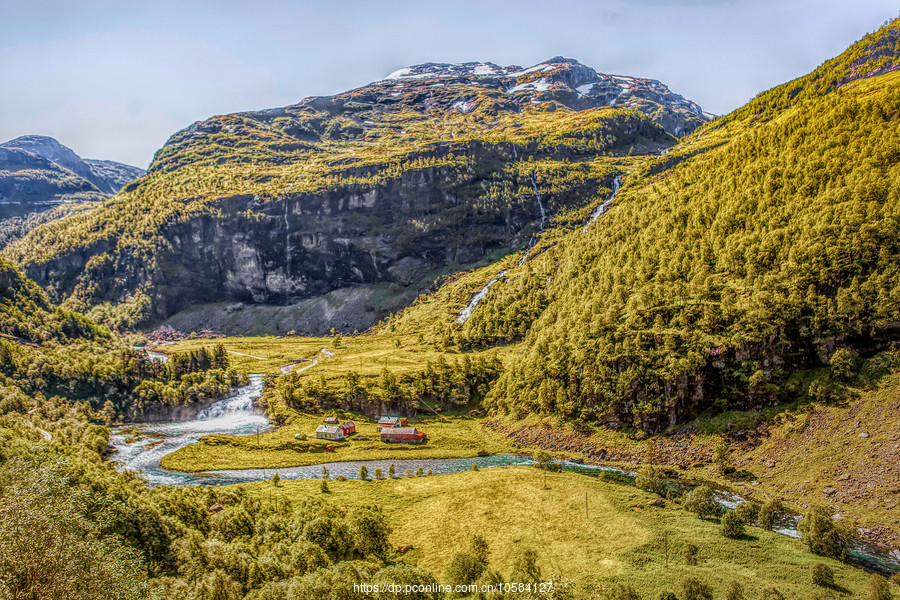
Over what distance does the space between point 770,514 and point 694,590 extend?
2246 cm

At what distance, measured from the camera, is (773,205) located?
117m

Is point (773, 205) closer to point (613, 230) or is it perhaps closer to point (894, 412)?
point (613, 230)

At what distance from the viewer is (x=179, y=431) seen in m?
135

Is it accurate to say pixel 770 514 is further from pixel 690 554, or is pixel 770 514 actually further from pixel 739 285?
pixel 739 285

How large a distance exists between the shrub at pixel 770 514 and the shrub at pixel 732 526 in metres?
4.02

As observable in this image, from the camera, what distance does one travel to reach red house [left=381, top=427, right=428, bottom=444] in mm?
116606

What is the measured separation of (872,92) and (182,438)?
21669cm

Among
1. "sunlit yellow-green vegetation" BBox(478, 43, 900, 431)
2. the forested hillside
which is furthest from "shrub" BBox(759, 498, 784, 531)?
"sunlit yellow-green vegetation" BBox(478, 43, 900, 431)

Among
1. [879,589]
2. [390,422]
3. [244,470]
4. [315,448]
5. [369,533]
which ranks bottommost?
[244,470]

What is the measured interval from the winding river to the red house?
9.24m

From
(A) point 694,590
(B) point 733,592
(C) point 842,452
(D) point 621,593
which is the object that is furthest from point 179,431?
(C) point 842,452

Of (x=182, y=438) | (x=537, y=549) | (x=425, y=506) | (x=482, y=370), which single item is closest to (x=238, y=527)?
(x=425, y=506)

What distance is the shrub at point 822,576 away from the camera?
167 feet

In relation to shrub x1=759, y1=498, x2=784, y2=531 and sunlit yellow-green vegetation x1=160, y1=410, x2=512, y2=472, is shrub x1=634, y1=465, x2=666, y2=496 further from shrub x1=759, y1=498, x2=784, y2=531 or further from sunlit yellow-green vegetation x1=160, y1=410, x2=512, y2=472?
sunlit yellow-green vegetation x1=160, y1=410, x2=512, y2=472
